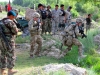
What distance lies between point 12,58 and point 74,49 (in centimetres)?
410

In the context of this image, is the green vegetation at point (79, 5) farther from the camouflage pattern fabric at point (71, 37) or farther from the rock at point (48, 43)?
the camouflage pattern fabric at point (71, 37)

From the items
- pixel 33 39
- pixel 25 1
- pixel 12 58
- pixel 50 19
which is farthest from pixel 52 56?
pixel 25 1

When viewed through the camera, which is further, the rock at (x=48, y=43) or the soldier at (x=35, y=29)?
the rock at (x=48, y=43)

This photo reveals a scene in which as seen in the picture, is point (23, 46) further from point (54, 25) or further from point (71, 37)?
point (54, 25)

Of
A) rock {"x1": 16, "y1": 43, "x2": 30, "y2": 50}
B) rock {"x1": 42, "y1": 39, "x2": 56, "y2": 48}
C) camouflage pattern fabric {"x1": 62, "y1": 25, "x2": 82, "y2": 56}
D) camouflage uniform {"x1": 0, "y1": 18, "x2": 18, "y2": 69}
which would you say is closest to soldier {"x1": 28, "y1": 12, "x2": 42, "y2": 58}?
camouflage pattern fabric {"x1": 62, "y1": 25, "x2": 82, "y2": 56}

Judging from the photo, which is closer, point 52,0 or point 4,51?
point 4,51

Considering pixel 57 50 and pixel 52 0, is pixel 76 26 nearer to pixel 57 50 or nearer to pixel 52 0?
pixel 57 50

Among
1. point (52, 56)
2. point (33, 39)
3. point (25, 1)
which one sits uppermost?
point (33, 39)

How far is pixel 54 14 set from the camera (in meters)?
15.5

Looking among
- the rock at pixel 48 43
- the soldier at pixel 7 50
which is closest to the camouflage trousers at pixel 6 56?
the soldier at pixel 7 50

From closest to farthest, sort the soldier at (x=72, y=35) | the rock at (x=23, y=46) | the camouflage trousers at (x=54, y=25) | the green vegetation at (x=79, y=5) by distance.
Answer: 1. the soldier at (x=72, y=35)
2. the rock at (x=23, y=46)
3. the camouflage trousers at (x=54, y=25)
4. the green vegetation at (x=79, y=5)

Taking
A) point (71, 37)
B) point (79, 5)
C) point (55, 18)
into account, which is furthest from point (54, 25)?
point (79, 5)

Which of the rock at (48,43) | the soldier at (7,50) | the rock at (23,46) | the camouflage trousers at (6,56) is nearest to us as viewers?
the soldier at (7,50)

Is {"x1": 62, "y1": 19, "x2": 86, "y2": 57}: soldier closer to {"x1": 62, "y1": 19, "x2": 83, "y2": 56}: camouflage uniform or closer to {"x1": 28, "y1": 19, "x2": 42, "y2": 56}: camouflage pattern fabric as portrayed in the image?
{"x1": 62, "y1": 19, "x2": 83, "y2": 56}: camouflage uniform
